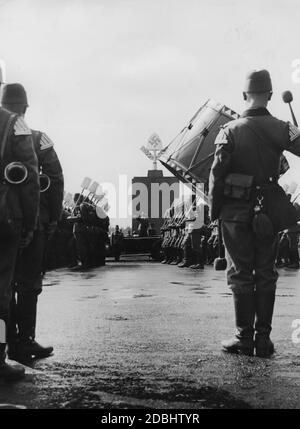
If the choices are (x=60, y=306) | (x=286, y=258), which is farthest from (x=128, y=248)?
(x=60, y=306)

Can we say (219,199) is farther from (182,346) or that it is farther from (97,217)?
(97,217)

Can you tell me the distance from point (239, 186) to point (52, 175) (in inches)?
47.1

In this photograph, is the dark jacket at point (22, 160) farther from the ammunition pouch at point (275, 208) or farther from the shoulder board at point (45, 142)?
the ammunition pouch at point (275, 208)

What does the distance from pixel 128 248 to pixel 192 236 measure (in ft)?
35.2

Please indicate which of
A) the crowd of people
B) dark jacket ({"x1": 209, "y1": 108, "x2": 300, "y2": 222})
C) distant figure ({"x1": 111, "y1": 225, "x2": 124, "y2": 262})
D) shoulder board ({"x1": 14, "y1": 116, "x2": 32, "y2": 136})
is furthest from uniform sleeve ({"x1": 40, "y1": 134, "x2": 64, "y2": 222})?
distant figure ({"x1": 111, "y1": 225, "x2": 124, "y2": 262})

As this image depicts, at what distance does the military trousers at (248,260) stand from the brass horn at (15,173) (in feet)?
4.78

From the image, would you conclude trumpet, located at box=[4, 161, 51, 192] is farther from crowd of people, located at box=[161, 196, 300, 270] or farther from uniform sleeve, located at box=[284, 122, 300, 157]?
crowd of people, located at box=[161, 196, 300, 270]

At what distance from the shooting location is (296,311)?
695cm

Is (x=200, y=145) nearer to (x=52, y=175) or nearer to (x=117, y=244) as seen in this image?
(x=117, y=244)

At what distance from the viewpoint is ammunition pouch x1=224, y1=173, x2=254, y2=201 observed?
458cm

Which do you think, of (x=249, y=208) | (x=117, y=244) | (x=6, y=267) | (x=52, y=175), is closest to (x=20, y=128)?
(x=6, y=267)

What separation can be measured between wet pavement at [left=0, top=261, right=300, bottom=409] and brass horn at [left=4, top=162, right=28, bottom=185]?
102 cm
